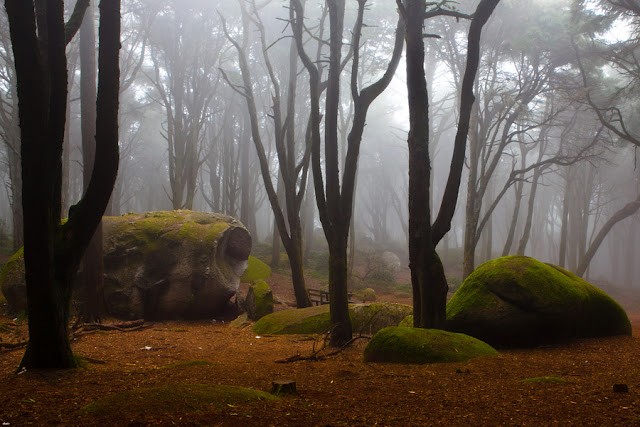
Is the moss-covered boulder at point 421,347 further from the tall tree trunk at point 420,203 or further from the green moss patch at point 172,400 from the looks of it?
the green moss patch at point 172,400

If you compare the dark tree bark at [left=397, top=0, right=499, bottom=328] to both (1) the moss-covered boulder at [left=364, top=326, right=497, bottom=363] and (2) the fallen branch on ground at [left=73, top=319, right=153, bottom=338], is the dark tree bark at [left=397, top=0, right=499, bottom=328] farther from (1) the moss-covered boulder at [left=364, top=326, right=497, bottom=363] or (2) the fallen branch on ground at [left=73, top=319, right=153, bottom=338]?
(2) the fallen branch on ground at [left=73, top=319, right=153, bottom=338]

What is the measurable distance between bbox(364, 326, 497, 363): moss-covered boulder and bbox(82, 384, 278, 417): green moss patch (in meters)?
2.25

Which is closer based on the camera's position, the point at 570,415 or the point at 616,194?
the point at 570,415

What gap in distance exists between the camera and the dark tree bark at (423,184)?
19.1 feet

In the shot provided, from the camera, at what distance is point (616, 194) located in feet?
100

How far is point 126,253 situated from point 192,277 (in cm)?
156

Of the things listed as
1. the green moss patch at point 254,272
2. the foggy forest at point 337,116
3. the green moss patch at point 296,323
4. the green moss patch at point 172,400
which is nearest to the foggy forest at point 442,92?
the foggy forest at point 337,116

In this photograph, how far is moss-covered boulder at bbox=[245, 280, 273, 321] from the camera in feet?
31.6

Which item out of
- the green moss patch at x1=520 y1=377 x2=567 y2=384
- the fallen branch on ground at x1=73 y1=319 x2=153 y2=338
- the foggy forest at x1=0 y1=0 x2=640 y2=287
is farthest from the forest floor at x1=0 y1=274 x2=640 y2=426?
the foggy forest at x1=0 y1=0 x2=640 y2=287

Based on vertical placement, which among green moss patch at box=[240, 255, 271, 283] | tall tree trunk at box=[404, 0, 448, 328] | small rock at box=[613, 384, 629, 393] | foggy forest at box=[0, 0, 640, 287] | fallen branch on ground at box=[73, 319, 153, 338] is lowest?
fallen branch on ground at box=[73, 319, 153, 338]

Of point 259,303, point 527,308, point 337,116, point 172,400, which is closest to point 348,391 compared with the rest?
point 172,400

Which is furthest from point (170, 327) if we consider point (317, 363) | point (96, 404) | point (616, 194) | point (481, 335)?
point (616, 194)

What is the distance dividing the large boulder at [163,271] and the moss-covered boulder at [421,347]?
5571mm

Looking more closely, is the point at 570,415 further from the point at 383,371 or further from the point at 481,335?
the point at 481,335
